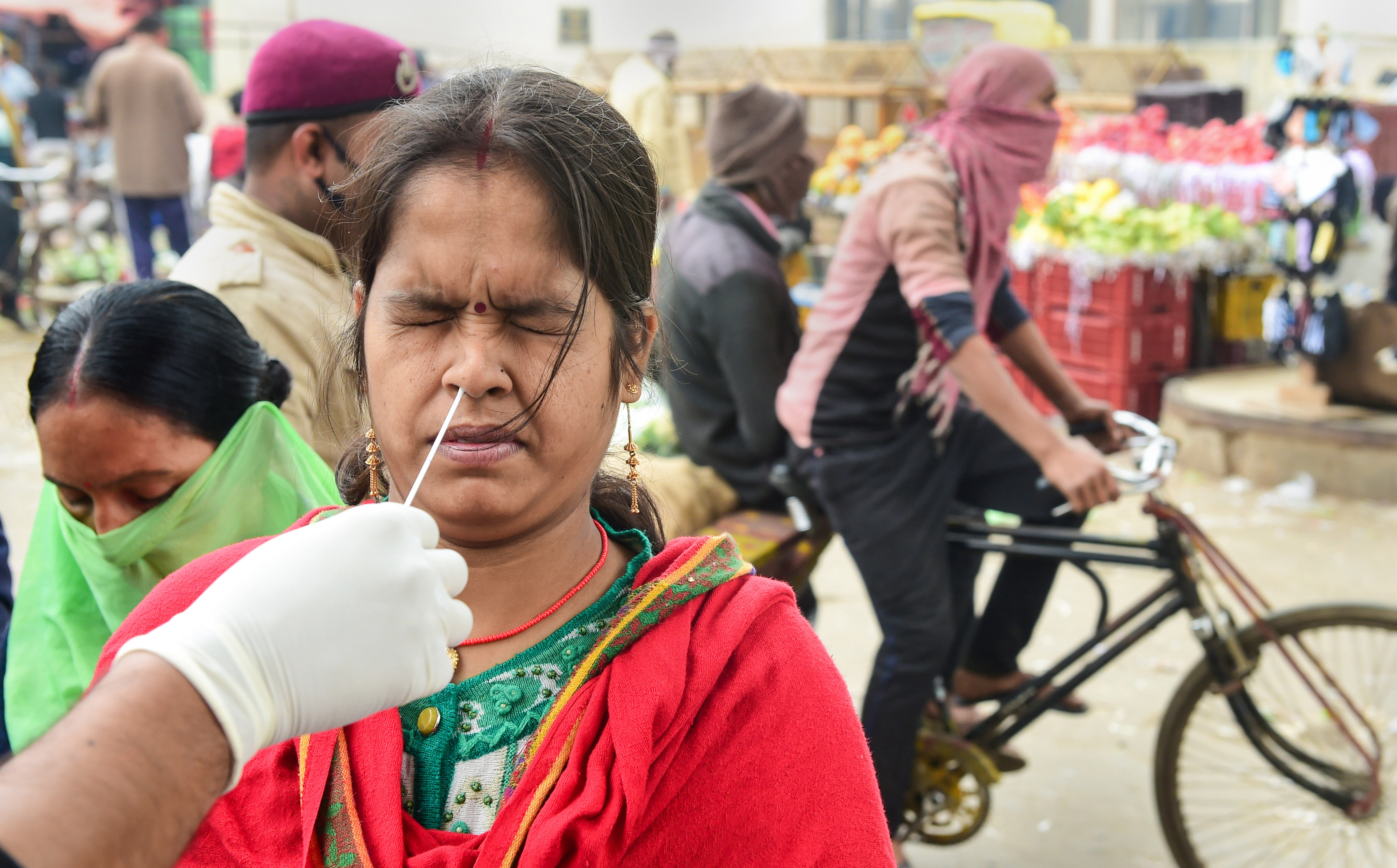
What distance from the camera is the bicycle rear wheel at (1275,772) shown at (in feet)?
8.57

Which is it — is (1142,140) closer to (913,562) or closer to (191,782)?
(913,562)

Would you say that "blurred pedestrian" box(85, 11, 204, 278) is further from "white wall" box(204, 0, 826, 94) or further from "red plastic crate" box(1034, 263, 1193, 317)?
"red plastic crate" box(1034, 263, 1193, 317)

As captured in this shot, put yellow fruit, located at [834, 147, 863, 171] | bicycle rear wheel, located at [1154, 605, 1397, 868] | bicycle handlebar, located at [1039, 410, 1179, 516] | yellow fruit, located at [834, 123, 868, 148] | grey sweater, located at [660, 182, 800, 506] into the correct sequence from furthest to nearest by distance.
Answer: yellow fruit, located at [834, 123, 868, 148] → yellow fruit, located at [834, 147, 863, 171] → grey sweater, located at [660, 182, 800, 506] → bicycle rear wheel, located at [1154, 605, 1397, 868] → bicycle handlebar, located at [1039, 410, 1179, 516]

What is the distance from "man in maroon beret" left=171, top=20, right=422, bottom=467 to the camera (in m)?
2.15

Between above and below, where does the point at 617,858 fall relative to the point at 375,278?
below

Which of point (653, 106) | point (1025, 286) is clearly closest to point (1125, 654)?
point (1025, 286)

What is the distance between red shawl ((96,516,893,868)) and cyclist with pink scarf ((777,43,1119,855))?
1568mm

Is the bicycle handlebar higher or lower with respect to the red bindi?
lower

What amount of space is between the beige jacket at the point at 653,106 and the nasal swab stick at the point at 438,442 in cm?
693

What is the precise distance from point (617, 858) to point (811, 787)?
185 mm

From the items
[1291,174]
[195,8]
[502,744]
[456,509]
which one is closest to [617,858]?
[502,744]

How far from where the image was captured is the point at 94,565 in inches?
62.6

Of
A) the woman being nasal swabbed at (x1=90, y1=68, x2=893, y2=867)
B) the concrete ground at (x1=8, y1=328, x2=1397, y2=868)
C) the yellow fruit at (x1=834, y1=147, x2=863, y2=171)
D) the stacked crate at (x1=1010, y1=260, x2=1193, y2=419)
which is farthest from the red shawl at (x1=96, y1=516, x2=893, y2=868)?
the yellow fruit at (x1=834, y1=147, x2=863, y2=171)

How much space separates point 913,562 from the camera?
8.59ft
